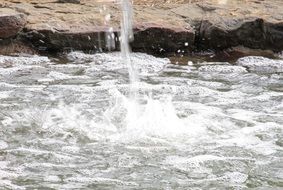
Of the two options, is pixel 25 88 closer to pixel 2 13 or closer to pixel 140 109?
pixel 140 109

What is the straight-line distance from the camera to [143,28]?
700cm

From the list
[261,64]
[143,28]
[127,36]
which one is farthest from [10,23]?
[261,64]

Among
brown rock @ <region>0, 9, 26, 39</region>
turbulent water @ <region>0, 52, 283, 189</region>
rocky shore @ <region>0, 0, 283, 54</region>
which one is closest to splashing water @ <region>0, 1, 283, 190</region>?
turbulent water @ <region>0, 52, 283, 189</region>

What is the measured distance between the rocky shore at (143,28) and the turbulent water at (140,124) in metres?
0.26

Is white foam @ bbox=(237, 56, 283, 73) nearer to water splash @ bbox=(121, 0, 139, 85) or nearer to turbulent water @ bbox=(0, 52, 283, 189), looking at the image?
turbulent water @ bbox=(0, 52, 283, 189)

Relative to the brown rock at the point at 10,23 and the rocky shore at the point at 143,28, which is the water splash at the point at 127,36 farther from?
the brown rock at the point at 10,23

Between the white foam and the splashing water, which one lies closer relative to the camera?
the splashing water

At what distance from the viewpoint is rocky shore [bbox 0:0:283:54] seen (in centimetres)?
695

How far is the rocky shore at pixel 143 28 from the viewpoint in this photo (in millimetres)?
6953

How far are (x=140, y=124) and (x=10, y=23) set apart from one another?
9.48ft

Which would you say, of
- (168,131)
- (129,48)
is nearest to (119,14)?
(129,48)

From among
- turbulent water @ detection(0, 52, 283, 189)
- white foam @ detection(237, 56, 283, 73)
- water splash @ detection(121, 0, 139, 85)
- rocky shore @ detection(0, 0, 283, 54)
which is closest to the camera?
turbulent water @ detection(0, 52, 283, 189)

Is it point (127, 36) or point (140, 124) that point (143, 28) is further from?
point (140, 124)

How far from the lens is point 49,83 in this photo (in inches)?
230
